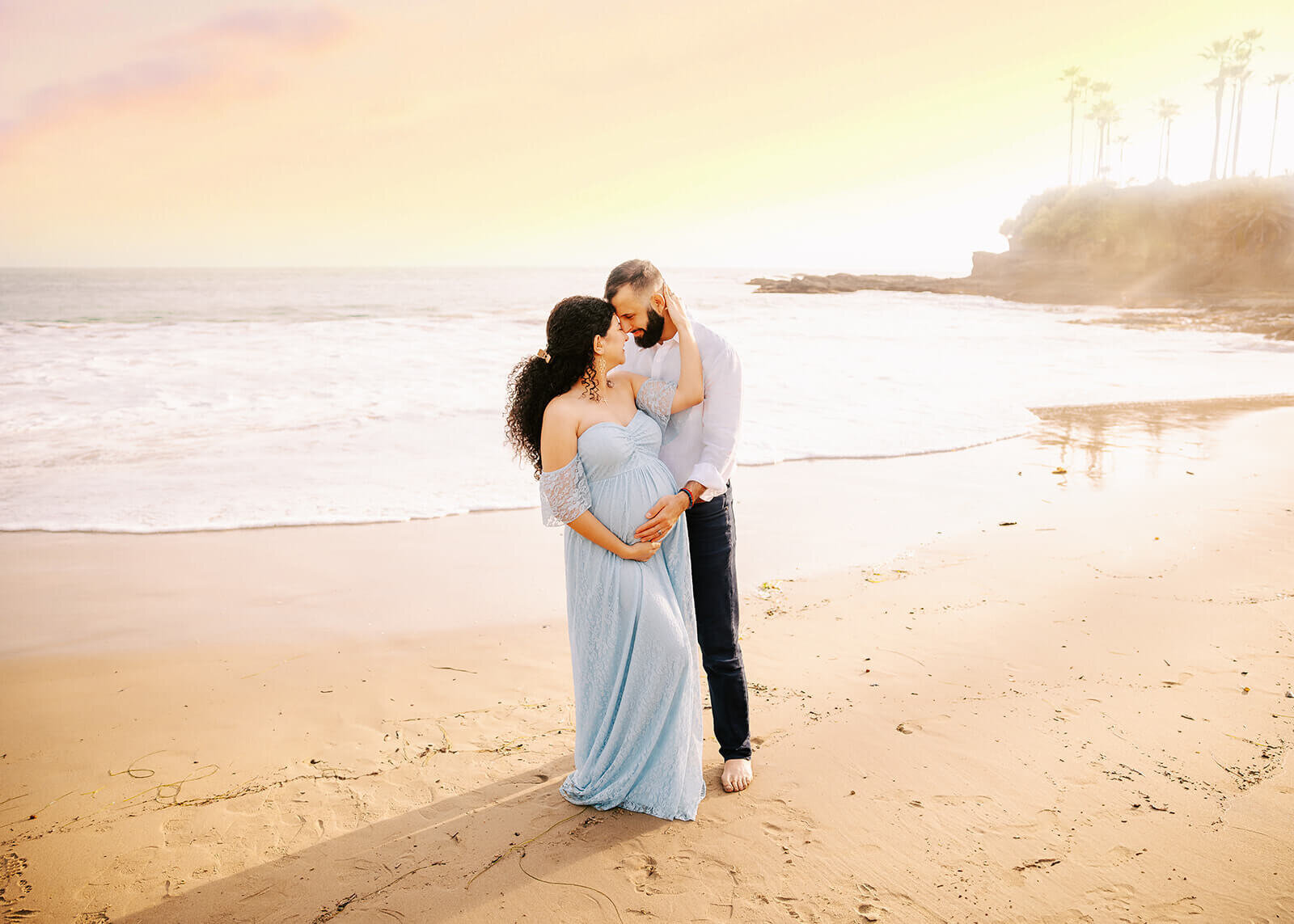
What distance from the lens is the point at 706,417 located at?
300 cm

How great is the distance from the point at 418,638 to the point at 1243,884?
374 centimetres

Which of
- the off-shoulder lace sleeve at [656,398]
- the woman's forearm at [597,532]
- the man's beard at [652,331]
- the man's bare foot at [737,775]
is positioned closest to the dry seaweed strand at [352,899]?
the man's bare foot at [737,775]

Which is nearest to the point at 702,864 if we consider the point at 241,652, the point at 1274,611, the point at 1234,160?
the point at 241,652

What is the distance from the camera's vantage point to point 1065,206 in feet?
177

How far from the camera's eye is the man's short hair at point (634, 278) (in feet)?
9.24

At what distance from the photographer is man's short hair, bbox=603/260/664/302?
2.82 meters

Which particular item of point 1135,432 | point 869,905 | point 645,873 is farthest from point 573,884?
point 1135,432

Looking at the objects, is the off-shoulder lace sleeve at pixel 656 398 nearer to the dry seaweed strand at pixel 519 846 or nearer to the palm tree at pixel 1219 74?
the dry seaweed strand at pixel 519 846

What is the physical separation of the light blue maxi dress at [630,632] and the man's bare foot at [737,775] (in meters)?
0.14

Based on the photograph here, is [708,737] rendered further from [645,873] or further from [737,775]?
[645,873]

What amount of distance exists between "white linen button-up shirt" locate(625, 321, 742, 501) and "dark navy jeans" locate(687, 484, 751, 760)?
140mm

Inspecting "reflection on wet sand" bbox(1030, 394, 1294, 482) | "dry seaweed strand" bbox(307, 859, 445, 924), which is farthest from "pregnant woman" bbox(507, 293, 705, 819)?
"reflection on wet sand" bbox(1030, 394, 1294, 482)

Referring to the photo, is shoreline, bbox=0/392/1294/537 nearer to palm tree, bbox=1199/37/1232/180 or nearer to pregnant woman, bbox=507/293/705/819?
pregnant woman, bbox=507/293/705/819

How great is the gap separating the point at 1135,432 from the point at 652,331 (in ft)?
29.3
